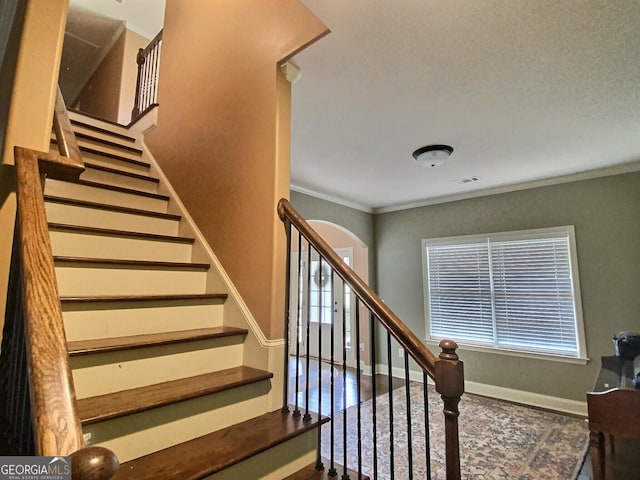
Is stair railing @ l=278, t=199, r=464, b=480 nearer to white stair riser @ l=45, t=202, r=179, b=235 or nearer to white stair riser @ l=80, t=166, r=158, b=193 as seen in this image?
white stair riser @ l=45, t=202, r=179, b=235

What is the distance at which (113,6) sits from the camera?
434cm

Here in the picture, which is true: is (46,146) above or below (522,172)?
below

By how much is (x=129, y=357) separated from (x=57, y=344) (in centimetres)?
91

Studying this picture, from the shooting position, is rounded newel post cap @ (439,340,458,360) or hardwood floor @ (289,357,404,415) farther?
hardwood floor @ (289,357,404,415)

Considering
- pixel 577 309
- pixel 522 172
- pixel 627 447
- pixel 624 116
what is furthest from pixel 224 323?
pixel 577 309

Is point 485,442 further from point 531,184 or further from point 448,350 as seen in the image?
point 531,184

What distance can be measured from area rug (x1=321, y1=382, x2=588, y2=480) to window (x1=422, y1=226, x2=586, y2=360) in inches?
31.8

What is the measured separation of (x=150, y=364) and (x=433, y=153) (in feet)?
8.94

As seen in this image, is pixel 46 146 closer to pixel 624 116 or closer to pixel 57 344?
pixel 57 344

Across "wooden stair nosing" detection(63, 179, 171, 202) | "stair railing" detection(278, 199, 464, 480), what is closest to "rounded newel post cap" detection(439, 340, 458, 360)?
"stair railing" detection(278, 199, 464, 480)

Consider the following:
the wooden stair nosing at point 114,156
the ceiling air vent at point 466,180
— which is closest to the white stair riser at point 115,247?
the wooden stair nosing at point 114,156

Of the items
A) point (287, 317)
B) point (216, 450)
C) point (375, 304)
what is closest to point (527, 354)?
point (287, 317)

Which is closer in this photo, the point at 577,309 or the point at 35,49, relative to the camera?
the point at 35,49

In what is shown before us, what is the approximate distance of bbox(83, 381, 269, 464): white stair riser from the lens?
3.95 feet
